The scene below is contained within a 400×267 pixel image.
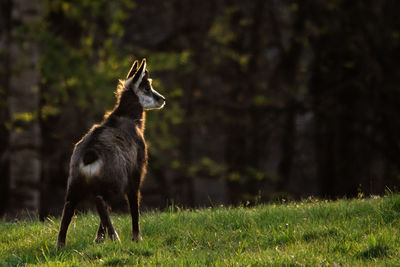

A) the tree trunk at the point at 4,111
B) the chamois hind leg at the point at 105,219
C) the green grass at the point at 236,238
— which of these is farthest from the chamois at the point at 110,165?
the tree trunk at the point at 4,111

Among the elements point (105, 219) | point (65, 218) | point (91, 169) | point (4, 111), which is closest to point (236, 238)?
point (105, 219)

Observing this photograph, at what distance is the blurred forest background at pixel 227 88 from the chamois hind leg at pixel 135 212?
9.35 metres

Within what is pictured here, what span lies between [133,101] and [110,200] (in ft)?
6.89

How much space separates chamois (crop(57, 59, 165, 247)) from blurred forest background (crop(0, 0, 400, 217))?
8983 millimetres

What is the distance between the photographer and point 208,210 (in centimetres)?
1078

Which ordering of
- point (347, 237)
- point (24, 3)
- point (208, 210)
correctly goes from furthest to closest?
point (24, 3), point (208, 210), point (347, 237)

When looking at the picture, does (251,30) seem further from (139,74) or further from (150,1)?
(139,74)

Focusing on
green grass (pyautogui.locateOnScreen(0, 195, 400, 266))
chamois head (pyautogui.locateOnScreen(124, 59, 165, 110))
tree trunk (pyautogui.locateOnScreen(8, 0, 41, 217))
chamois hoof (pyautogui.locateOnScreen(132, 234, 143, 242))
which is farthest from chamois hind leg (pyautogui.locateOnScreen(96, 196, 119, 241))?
tree trunk (pyautogui.locateOnScreen(8, 0, 41, 217))

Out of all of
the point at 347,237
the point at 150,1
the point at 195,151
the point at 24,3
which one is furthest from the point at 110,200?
the point at 195,151

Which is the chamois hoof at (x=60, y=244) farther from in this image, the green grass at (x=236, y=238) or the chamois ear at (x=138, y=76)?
the chamois ear at (x=138, y=76)

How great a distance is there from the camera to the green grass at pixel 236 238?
7.61 meters

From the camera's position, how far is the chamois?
8.37m

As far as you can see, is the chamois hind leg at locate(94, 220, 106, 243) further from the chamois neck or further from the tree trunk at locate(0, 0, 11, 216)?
the tree trunk at locate(0, 0, 11, 216)

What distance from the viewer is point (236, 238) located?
8984mm
